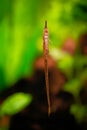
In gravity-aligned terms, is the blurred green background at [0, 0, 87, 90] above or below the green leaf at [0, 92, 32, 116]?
above

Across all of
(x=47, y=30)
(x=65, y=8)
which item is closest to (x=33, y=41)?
(x=47, y=30)

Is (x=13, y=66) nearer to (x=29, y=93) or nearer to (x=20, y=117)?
(x=29, y=93)

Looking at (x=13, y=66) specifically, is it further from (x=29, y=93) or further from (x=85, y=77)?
(x=85, y=77)

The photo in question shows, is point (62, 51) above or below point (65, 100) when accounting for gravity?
above

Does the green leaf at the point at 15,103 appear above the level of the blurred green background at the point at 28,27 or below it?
below

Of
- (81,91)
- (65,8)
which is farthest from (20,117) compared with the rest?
(65,8)

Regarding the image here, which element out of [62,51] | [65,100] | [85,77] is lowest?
[65,100]

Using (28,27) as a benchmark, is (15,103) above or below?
below
